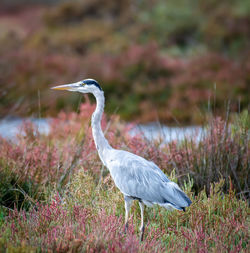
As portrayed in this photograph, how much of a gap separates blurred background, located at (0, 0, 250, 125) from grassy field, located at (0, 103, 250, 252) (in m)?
0.51

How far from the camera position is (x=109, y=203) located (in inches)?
153

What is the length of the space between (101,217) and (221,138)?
5.95 feet

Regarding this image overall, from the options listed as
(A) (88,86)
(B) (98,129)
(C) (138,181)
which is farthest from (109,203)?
(A) (88,86)

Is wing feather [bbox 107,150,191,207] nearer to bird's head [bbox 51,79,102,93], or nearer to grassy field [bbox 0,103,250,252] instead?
grassy field [bbox 0,103,250,252]

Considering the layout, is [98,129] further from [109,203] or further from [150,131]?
[150,131]

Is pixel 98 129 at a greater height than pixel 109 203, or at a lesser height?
greater

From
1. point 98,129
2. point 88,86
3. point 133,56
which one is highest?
point 88,86

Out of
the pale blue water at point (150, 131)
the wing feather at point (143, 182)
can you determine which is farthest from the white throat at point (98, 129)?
the pale blue water at point (150, 131)

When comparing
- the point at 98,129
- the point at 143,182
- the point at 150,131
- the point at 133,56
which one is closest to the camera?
the point at 143,182

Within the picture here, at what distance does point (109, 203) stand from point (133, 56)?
11.1 meters

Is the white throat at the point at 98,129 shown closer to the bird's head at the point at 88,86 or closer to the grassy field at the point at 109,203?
the bird's head at the point at 88,86

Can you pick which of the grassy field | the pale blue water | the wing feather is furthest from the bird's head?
the pale blue water

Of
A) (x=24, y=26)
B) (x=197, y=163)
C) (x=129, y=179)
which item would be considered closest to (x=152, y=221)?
(x=129, y=179)

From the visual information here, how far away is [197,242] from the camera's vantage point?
10.6 feet
